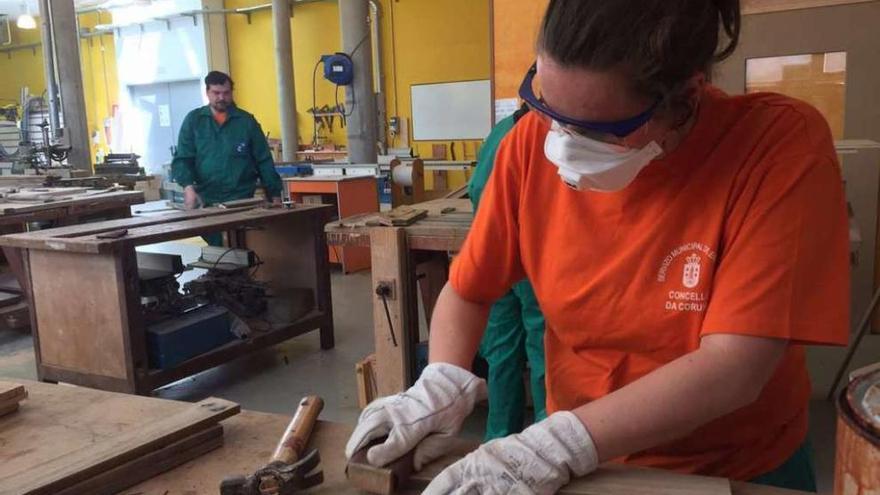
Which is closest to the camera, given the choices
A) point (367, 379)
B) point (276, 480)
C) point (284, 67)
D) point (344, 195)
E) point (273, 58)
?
point (276, 480)

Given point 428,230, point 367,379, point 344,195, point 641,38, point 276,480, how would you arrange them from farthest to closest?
point 344,195
point 367,379
point 428,230
point 276,480
point 641,38

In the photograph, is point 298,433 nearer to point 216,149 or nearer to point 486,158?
point 486,158

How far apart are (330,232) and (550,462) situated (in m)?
1.80

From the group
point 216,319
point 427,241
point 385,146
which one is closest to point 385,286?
point 427,241

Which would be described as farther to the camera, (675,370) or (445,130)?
(445,130)

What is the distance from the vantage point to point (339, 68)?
6.69 meters

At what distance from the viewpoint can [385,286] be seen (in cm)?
242

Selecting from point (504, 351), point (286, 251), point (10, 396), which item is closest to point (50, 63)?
point (286, 251)

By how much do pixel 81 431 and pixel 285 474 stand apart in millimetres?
420

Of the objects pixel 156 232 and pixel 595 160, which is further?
pixel 156 232

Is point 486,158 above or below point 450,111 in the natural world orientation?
below

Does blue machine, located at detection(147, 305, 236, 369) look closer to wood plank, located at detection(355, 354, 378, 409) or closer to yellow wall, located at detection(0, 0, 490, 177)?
wood plank, located at detection(355, 354, 378, 409)

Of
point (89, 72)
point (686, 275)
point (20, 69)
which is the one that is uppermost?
point (20, 69)

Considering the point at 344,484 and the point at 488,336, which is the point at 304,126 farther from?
the point at 344,484
